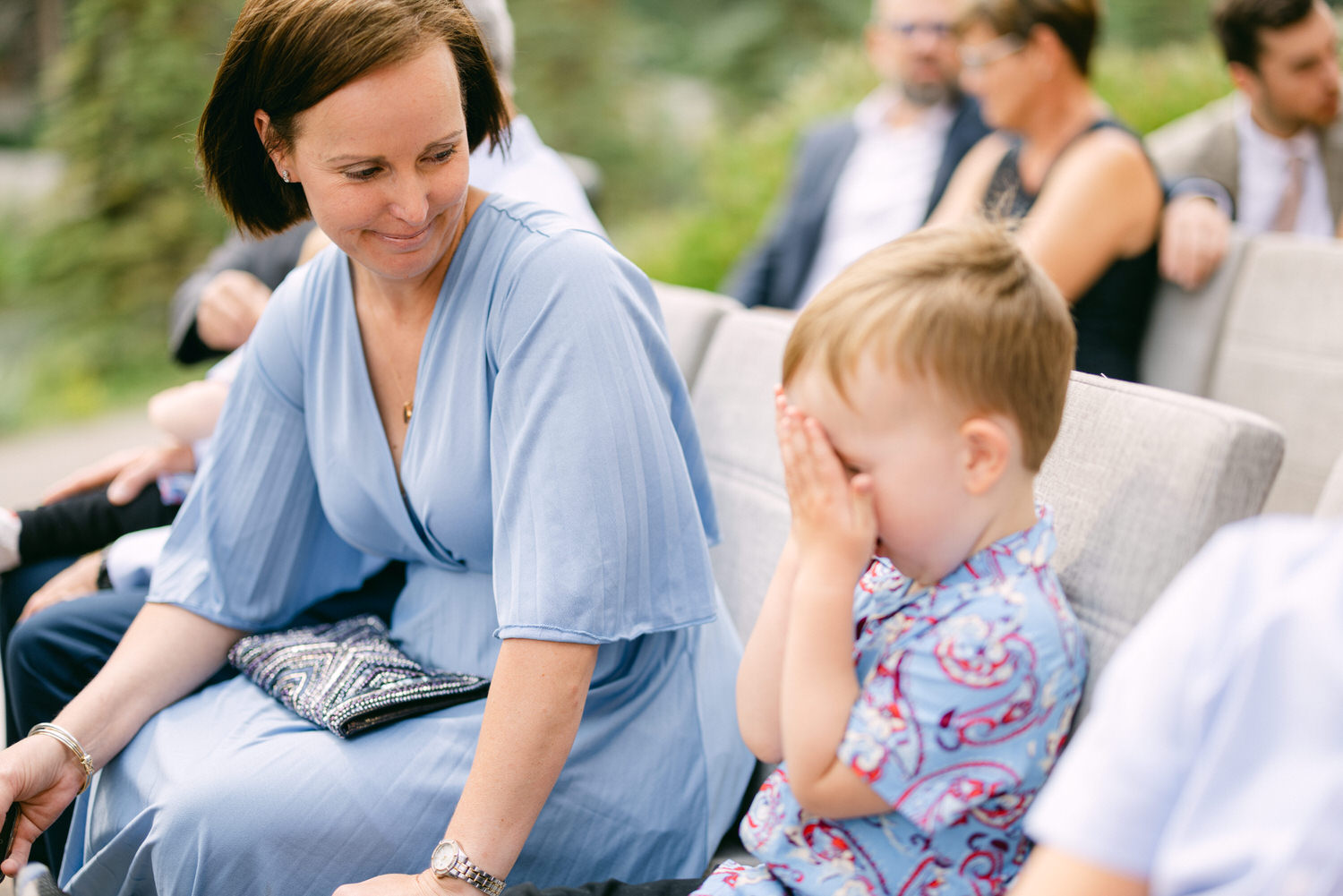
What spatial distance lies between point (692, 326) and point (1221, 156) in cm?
208

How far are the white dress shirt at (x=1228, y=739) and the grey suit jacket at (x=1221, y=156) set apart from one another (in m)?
2.77

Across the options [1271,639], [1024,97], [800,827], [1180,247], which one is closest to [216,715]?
[800,827]

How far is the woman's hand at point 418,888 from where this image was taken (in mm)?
1287

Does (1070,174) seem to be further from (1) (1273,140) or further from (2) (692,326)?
(2) (692,326)

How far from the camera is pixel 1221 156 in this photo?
3.36 metres

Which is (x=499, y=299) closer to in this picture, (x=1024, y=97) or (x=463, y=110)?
(x=463, y=110)

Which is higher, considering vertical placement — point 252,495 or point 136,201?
point 136,201

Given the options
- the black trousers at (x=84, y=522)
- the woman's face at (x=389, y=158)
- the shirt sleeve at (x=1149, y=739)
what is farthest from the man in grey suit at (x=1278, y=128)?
the black trousers at (x=84, y=522)

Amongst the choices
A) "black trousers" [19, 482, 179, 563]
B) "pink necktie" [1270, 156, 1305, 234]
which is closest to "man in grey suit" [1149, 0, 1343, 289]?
"pink necktie" [1270, 156, 1305, 234]

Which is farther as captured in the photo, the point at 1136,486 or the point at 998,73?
the point at 998,73

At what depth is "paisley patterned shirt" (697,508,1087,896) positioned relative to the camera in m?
1.02

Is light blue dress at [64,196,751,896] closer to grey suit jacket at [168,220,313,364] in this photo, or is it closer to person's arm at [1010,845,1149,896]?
person's arm at [1010,845,1149,896]

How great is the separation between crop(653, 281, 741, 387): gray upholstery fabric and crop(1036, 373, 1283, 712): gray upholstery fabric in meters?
1.04

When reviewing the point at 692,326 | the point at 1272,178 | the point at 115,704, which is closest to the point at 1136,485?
the point at 692,326
